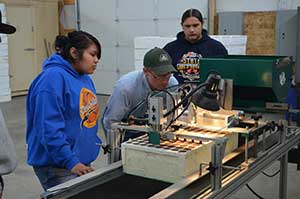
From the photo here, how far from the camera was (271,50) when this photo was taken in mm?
5809

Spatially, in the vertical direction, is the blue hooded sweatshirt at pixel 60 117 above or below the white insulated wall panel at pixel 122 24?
below

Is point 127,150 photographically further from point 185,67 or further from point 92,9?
point 92,9

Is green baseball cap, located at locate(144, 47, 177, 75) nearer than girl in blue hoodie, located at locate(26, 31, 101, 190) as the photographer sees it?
No

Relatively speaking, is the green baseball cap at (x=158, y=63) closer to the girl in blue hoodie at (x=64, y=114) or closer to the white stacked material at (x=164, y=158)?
the girl in blue hoodie at (x=64, y=114)

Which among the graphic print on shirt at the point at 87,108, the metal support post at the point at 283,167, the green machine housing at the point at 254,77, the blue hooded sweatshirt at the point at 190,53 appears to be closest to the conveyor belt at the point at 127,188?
the graphic print on shirt at the point at 87,108

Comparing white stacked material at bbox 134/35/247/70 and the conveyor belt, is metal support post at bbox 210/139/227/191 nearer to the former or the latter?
the conveyor belt

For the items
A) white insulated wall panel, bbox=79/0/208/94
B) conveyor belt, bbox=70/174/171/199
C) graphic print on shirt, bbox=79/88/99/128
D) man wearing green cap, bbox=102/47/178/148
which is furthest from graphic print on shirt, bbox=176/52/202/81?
white insulated wall panel, bbox=79/0/208/94

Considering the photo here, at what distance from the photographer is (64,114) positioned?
1.83 m

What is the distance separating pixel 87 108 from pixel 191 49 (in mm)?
1243

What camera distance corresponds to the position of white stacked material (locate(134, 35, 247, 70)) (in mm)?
5375

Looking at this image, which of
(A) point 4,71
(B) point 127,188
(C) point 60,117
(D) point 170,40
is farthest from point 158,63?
(A) point 4,71

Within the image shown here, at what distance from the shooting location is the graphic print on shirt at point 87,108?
1886mm

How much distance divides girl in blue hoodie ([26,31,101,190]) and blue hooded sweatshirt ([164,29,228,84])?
1.07 metres

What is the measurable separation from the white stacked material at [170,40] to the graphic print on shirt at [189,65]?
8.17 feet
